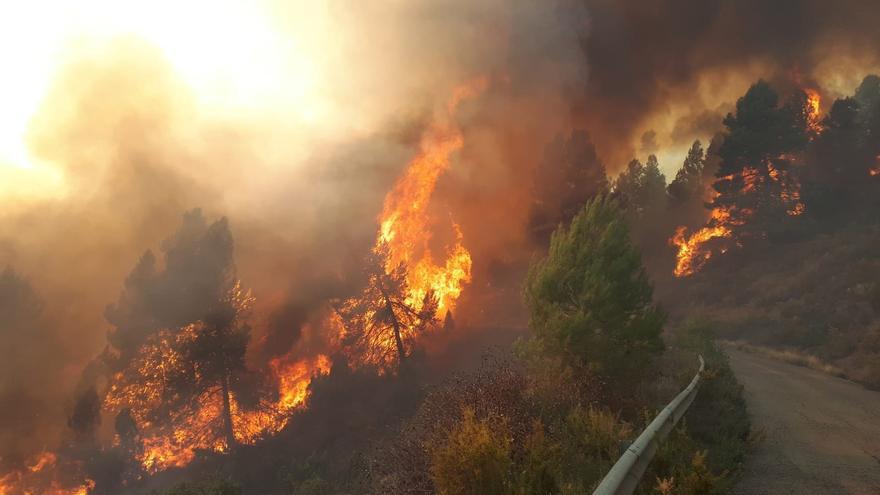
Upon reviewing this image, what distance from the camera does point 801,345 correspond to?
83.7 ft

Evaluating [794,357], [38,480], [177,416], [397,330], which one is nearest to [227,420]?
[177,416]

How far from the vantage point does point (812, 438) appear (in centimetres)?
879

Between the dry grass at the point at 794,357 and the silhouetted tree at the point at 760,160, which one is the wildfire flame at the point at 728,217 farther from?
the dry grass at the point at 794,357

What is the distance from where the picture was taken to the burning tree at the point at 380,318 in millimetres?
38562

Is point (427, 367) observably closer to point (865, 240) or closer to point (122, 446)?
point (122, 446)

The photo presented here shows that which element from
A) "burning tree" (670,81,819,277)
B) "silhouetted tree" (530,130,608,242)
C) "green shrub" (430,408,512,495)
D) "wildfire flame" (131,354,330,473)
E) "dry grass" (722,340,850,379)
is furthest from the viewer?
"burning tree" (670,81,819,277)

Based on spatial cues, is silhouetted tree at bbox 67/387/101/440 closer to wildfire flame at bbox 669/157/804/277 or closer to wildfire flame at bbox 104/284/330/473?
wildfire flame at bbox 104/284/330/473

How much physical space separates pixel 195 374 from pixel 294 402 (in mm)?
7633

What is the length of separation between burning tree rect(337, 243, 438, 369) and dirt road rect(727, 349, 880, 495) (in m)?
26.6

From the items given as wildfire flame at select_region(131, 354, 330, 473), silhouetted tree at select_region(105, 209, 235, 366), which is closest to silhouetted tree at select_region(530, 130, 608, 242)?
wildfire flame at select_region(131, 354, 330, 473)

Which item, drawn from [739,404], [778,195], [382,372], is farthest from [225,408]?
[778,195]

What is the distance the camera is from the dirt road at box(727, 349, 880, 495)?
21.4 ft

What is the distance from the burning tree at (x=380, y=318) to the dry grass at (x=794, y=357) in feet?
73.7

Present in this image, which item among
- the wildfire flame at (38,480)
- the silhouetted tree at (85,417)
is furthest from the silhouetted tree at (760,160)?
the wildfire flame at (38,480)
